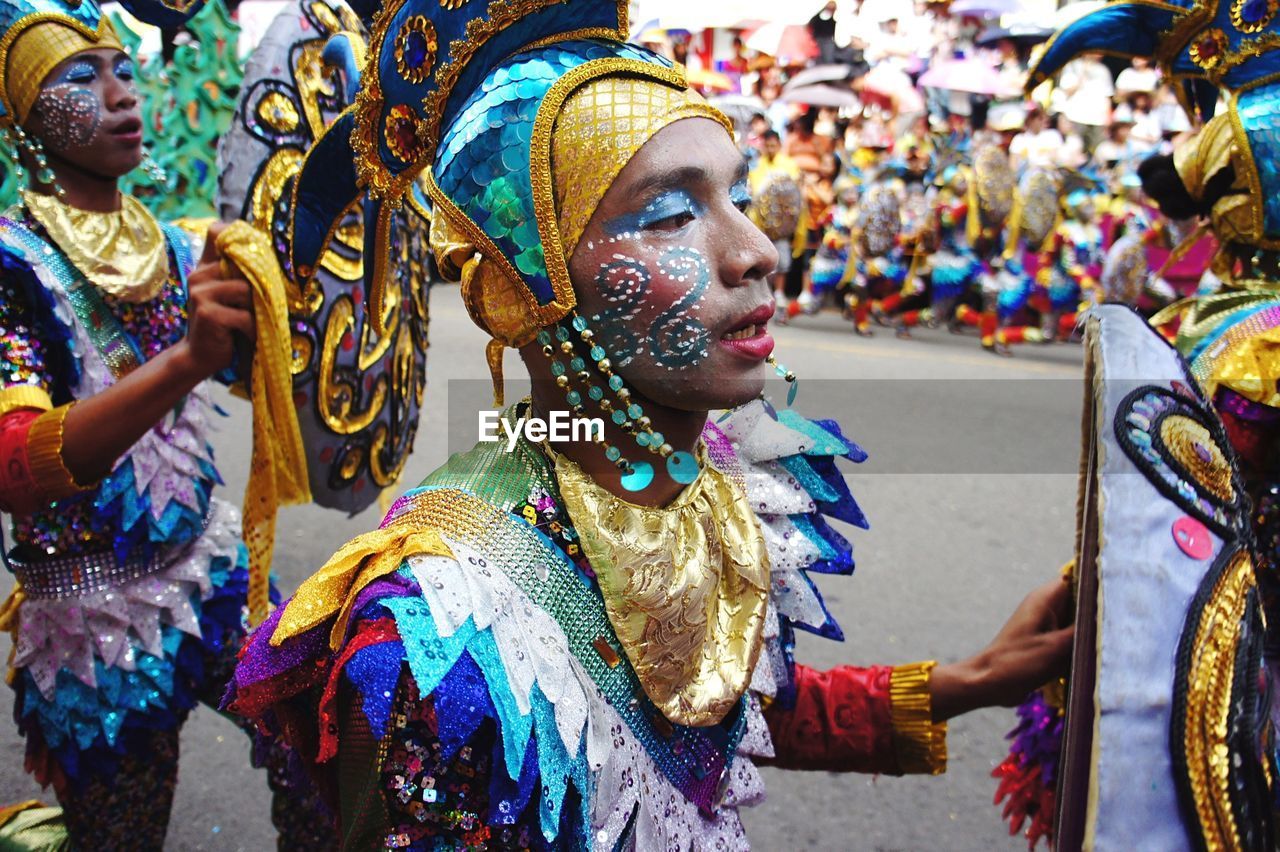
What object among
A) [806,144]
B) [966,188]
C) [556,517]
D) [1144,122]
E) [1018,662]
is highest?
[1144,122]

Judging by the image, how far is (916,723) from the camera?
6.10ft

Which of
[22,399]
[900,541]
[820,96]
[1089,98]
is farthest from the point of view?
[820,96]

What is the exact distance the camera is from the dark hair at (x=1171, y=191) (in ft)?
7.75

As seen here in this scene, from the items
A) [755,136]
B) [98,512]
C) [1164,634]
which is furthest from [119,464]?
[755,136]

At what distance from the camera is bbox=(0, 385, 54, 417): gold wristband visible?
205 cm

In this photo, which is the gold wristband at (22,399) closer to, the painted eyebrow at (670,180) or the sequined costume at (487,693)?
the sequined costume at (487,693)

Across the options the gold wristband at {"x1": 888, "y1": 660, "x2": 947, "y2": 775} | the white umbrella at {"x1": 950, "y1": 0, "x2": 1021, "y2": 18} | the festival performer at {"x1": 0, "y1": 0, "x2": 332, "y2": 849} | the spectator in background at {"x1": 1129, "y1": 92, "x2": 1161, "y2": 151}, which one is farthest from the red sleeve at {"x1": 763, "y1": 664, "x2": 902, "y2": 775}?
the white umbrella at {"x1": 950, "y1": 0, "x2": 1021, "y2": 18}

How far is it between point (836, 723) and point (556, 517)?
0.71m

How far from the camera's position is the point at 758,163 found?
12086mm

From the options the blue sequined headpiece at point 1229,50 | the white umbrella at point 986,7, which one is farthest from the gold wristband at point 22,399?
the white umbrella at point 986,7

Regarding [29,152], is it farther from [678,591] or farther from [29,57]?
[678,591]

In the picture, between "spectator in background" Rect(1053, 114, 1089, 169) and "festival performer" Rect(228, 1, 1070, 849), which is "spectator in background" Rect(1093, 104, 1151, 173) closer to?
"spectator in background" Rect(1053, 114, 1089, 169)

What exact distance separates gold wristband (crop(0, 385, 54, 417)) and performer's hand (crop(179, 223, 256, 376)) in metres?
0.41

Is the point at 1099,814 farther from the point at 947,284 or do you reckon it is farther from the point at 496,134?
the point at 947,284
